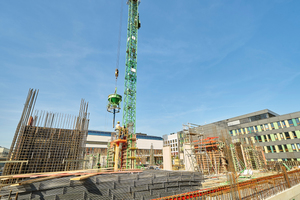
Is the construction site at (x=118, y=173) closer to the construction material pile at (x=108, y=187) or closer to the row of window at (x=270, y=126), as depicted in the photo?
the construction material pile at (x=108, y=187)

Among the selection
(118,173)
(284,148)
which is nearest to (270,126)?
(284,148)

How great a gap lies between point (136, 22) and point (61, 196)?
4540 centimetres

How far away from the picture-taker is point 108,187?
7398 mm

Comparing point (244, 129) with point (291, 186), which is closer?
point (291, 186)

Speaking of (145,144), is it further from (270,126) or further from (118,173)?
(118,173)

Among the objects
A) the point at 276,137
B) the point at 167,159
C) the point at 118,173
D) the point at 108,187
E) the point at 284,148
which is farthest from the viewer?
the point at 276,137

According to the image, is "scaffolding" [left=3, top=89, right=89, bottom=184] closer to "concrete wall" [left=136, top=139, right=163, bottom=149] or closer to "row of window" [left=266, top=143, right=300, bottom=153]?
"row of window" [left=266, top=143, right=300, bottom=153]

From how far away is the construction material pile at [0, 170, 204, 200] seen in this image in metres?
5.84

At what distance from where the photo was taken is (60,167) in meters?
16.4

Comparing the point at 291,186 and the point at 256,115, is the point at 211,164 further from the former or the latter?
the point at 256,115

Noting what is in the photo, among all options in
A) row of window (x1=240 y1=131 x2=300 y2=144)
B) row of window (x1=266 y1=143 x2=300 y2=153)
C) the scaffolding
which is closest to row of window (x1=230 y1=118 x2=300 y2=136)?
row of window (x1=240 y1=131 x2=300 y2=144)

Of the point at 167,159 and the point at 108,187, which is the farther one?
the point at 167,159

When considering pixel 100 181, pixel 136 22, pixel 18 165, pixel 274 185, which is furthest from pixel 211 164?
pixel 136 22

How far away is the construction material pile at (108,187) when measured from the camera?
5.84 meters
